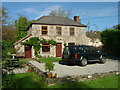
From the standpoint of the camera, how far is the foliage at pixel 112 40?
18781 mm

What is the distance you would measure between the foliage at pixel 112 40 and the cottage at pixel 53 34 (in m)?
3.70

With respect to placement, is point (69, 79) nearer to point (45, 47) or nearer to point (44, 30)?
point (45, 47)

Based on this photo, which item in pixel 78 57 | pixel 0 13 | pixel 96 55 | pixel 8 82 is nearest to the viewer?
pixel 8 82

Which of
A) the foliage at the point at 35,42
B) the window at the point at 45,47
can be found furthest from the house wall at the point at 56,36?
the foliage at the point at 35,42

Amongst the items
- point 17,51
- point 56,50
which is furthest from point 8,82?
point 56,50

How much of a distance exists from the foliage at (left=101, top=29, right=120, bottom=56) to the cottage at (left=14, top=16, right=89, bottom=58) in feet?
12.1

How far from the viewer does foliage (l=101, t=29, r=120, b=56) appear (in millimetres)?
18781

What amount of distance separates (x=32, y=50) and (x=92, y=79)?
14.0 metres

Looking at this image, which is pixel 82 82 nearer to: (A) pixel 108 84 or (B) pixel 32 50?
(A) pixel 108 84

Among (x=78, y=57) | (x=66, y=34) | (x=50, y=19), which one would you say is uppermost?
(x=50, y=19)

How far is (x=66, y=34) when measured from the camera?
2128cm

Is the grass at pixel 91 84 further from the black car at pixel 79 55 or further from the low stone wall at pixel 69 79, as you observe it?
the black car at pixel 79 55

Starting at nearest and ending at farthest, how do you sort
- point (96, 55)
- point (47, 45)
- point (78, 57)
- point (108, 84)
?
point (108, 84) → point (78, 57) → point (96, 55) → point (47, 45)

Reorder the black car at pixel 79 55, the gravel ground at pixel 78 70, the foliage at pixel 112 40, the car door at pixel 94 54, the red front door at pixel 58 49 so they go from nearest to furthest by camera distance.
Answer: the gravel ground at pixel 78 70 < the black car at pixel 79 55 < the car door at pixel 94 54 < the foliage at pixel 112 40 < the red front door at pixel 58 49
